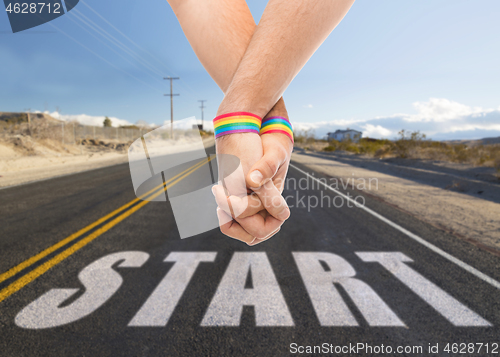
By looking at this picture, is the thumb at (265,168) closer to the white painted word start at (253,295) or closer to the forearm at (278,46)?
the forearm at (278,46)

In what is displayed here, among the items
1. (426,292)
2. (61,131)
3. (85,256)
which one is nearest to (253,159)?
(426,292)

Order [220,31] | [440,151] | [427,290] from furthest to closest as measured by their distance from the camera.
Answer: [440,151], [427,290], [220,31]

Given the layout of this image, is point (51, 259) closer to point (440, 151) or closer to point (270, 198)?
point (270, 198)

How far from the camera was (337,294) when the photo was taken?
9.93ft

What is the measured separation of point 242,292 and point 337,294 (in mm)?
1109

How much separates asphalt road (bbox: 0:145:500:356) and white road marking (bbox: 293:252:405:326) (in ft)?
0.05

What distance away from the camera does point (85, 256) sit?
3.88m

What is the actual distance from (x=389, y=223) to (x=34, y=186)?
36.8 feet

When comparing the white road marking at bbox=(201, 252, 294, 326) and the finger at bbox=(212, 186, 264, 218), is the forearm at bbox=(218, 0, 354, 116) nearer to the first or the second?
the finger at bbox=(212, 186, 264, 218)

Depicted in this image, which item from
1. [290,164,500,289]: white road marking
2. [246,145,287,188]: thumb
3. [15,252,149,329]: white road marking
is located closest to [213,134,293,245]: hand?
[246,145,287,188]: thumb

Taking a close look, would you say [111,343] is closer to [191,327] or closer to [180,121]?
[191,327]

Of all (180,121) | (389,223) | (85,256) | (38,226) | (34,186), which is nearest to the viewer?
(180,121)

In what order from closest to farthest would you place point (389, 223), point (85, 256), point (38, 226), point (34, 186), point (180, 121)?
point (180, 121) < point (85, 256) < point (38, 226) < point (389, 223) < point (34, 186)

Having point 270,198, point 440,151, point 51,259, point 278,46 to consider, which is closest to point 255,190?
point 270,198
